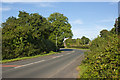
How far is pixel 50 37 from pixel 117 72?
4278 cm

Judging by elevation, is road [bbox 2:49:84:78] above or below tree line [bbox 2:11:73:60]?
below

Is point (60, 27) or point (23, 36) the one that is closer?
point (23, 36)

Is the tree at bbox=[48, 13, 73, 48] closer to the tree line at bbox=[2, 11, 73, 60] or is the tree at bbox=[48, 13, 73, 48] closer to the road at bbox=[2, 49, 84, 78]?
the tree line at bbox=[2, 11, 73, 60]

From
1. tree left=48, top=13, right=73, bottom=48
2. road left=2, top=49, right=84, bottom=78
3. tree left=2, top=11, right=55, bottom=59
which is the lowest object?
road left=2, top=49, right=84, bottom=78

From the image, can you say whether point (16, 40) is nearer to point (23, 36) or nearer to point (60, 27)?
point (23, 36)

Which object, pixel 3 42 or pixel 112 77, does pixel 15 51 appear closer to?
pixel 3 42

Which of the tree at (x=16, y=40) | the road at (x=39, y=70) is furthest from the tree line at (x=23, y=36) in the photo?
the road at (x=39, y=70)

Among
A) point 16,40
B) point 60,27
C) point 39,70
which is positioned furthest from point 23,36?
point 60,27

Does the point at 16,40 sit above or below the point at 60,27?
below

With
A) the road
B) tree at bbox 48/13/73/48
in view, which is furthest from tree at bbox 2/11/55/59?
tree at bbox 48/13/73/48

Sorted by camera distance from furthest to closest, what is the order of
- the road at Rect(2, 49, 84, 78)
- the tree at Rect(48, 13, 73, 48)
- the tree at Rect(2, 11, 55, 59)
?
the tree at Rect(48, 13, 73, 48)
the tree at Rect(2, 11, 55, 59)
the road at Rect(2, 49, 84, 78)

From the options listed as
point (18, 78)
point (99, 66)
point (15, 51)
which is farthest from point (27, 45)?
point (99, 66)

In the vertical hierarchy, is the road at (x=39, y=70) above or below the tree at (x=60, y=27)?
below

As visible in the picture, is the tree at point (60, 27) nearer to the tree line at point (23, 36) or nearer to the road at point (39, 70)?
the tree line at point (23, 36)
